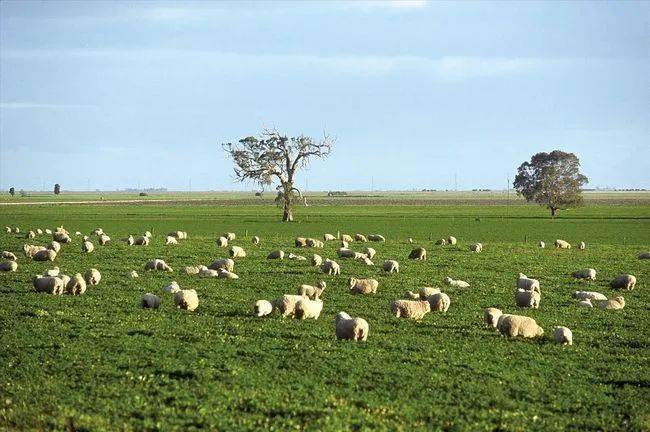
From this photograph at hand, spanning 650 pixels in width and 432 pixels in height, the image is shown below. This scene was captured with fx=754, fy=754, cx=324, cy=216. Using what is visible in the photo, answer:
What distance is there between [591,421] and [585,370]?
→ 3.59m

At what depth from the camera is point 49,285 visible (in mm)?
26516

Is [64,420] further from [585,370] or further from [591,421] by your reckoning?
[585,370]

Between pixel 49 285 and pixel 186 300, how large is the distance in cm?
607

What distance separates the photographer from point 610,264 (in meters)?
40.6

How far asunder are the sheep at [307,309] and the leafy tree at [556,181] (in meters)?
107

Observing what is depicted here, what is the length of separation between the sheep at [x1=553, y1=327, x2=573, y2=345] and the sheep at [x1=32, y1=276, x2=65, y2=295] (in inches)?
657

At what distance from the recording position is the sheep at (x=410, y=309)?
22719mm

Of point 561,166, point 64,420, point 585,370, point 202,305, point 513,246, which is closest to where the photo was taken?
point 64,420

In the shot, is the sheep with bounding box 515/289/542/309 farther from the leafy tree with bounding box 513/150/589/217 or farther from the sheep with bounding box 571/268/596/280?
the leafy tree with bounding box 513/150/589/217

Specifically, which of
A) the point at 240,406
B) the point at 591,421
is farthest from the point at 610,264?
the point at 240,406

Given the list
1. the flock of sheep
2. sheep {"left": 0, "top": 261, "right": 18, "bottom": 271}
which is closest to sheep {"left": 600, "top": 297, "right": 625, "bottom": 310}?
the flock of sheep

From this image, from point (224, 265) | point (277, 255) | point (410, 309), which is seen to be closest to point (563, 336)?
point (410, 309)

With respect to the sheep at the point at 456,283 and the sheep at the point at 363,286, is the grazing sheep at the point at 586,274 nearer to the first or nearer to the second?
the sheep at the point at 456,283

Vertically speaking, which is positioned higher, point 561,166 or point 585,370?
point 561,166
